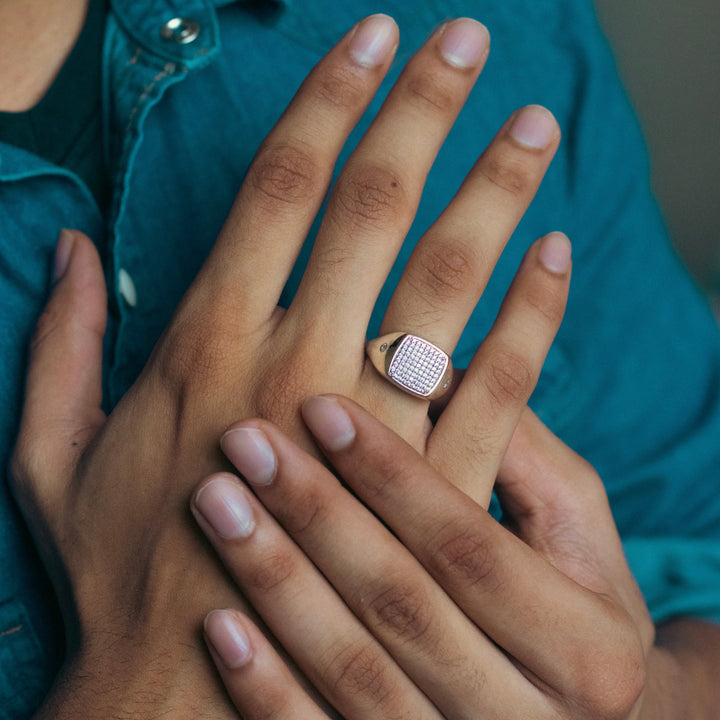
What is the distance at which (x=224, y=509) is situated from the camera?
0.59 metres

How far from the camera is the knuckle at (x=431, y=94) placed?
0.70 m

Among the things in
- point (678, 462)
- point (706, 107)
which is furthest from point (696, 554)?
point (706, 107)

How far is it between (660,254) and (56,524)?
3.66 ft

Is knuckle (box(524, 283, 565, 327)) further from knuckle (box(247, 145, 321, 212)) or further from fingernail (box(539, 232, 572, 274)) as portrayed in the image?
knuckle (box(247, 145, 321, 212))

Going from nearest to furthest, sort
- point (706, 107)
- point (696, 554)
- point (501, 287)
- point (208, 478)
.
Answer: point (208, 478) < point (501, 287) < point (696, 554) < point (706, 107)

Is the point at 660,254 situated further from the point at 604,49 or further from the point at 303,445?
the point at 303,445

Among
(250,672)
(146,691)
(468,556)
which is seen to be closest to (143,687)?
(146,691)

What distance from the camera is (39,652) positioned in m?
0.77

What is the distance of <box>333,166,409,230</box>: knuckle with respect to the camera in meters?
0.67

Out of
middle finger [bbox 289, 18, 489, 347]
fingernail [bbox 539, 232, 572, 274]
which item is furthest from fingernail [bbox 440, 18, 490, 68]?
fingernail [bbox 539, 232, 572, 274]

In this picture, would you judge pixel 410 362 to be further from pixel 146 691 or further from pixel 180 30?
pixel 180 30

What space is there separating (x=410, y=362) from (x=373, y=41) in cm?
33

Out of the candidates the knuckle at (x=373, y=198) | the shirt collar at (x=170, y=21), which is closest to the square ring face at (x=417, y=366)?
the knuckle at (x=373, y=198)

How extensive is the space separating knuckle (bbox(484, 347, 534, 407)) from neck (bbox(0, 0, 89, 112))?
63cm
